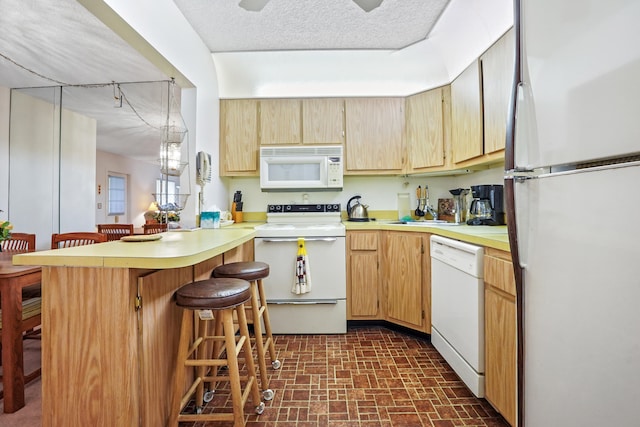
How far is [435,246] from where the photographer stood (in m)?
2.13

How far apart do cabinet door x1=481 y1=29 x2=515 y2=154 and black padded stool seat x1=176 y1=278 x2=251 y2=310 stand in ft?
5.81

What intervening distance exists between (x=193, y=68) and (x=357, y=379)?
8.63ft

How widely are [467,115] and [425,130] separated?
1.63 ft

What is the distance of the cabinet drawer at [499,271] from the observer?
4.34 ft

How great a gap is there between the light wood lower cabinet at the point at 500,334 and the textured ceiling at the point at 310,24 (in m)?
1.92

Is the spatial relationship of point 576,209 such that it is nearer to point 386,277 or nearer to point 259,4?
point 259,4

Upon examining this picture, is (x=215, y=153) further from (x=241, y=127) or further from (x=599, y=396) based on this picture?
(x=599, y=396)

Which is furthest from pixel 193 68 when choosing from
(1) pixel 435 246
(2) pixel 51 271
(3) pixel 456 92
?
(1) pixel 435 246

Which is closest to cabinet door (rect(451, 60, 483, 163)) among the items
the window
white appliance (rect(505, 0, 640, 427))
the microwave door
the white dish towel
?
the microwave door

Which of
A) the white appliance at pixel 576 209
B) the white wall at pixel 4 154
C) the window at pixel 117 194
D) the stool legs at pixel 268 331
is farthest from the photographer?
the window at pixel 117 194

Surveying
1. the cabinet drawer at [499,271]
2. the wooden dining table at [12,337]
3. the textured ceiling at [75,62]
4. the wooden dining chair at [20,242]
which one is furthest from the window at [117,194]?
the cabinet drawer at [499,271]

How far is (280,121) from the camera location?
3000 millimetres

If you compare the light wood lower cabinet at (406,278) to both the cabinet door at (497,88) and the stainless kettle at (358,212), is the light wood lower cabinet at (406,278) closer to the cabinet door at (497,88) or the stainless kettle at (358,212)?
the stainless kettle at (358,212)

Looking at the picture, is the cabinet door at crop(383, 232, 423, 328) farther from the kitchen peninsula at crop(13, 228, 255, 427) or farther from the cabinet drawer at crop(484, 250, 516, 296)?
the kitchen peninsula at crop(13, 228, 255, 427)
